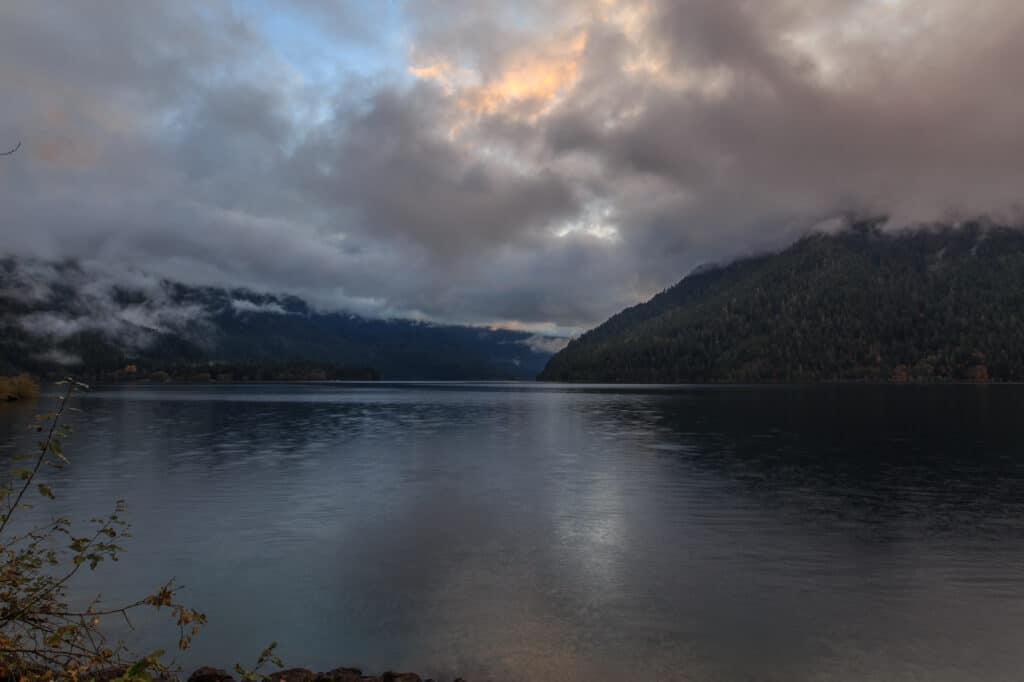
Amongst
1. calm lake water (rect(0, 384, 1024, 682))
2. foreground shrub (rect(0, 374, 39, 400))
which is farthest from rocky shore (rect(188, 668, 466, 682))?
foreground shrub (rect(0, 374, 39, 400))

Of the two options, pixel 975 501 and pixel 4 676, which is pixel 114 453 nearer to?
pixel 4 676

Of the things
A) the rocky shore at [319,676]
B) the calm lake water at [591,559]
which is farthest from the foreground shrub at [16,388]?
the rocky shore at [319,676]

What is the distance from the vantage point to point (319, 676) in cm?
1616

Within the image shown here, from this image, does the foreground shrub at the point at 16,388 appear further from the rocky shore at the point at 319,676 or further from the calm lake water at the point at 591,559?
the rocky shore at the point at 319,676

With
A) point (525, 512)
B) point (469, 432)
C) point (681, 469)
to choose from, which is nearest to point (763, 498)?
point (681, 469)

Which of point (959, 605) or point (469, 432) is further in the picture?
point (469, 432)

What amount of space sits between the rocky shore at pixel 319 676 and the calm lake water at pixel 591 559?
1.03 metres

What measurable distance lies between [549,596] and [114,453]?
6065cm

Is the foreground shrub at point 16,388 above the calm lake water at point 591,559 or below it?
above

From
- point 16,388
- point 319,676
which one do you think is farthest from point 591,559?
point 16,388

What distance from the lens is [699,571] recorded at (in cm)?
2566

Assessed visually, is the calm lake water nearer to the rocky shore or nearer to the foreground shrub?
the rocky shore

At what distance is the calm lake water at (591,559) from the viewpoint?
1841 centimetres

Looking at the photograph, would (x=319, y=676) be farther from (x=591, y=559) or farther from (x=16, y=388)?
(x=16, y=388)
